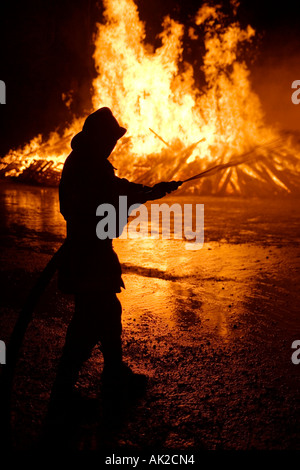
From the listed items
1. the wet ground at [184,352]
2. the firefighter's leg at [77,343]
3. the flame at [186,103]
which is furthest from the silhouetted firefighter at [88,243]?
the flame at [186,103]

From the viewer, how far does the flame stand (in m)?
16.4

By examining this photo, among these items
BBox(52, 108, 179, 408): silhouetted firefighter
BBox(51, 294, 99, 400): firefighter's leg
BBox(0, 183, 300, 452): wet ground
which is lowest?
BBox(0, 183, 300, 452): wet ground

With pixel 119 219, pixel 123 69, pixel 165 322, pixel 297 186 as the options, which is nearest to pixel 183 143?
pixel 123 69

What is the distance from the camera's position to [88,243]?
7.56 ft

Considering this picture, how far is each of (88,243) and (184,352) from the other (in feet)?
5.28

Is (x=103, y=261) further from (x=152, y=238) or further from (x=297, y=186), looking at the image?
(x=297, y=186)

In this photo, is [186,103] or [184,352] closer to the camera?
[184,352]

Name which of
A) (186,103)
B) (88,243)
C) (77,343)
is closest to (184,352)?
(77,343)

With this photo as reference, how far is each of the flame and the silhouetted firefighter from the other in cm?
Result: 1430

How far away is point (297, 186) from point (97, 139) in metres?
14.9

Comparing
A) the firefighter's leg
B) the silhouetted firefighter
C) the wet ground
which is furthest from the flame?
the firefighter's leg

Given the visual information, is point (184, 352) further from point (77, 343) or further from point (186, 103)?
point (186, 103)

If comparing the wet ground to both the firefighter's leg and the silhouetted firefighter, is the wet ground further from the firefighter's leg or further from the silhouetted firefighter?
the silhouetted firefighter

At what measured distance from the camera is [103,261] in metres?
2.35
